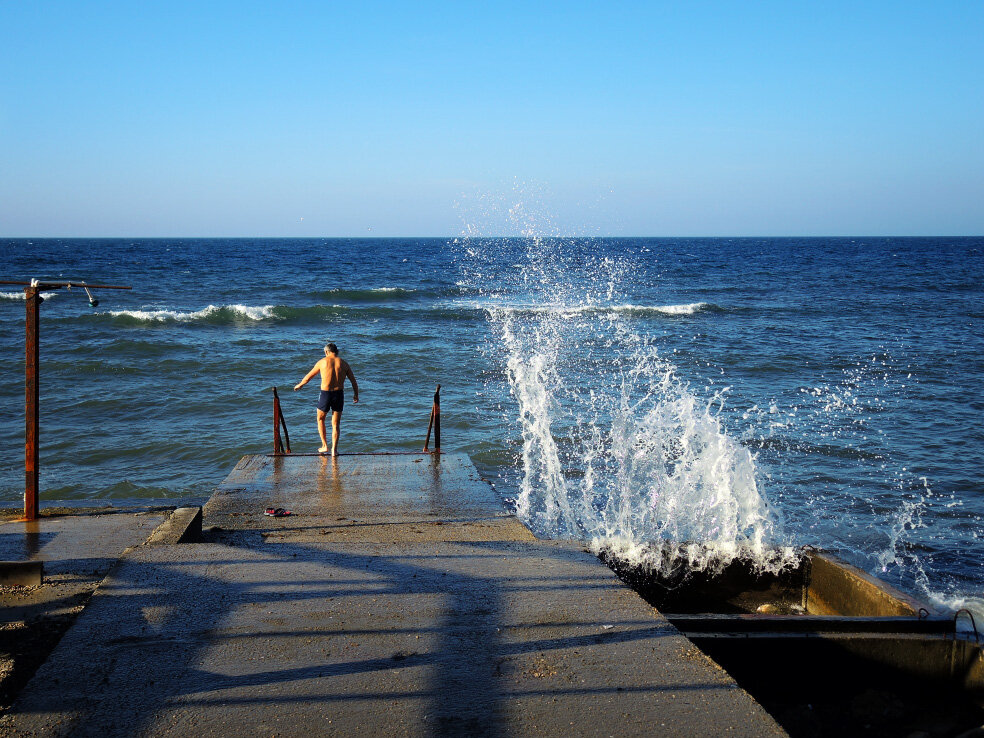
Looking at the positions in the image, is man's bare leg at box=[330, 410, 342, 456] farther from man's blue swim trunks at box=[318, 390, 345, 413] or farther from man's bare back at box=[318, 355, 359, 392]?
man's bare back at box=[318, 355, 359, 392]

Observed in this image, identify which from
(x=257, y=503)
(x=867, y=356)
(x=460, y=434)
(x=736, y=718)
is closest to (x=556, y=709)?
(x=736, y=718)

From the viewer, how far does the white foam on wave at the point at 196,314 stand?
88.0 ft

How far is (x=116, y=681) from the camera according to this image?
3311 mm

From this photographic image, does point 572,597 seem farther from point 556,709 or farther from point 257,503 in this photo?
point 257,503

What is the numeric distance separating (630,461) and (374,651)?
26.7 feet

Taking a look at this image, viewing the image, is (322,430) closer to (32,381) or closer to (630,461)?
(32,381)

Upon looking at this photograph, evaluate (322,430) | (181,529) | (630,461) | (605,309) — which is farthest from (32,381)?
(605,309)

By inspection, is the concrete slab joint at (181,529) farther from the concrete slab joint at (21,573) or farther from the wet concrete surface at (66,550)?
the concrete slab joint at (21,573)

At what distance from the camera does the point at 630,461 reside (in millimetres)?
11352

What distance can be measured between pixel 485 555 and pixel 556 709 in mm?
1825

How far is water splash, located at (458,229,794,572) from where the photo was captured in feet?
22.9

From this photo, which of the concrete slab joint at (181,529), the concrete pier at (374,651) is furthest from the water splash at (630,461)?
the concrete slab joint at (181,529)

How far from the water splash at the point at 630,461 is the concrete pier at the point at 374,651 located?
2111 millimetres

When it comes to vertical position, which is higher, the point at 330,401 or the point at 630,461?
the point at 330,401
